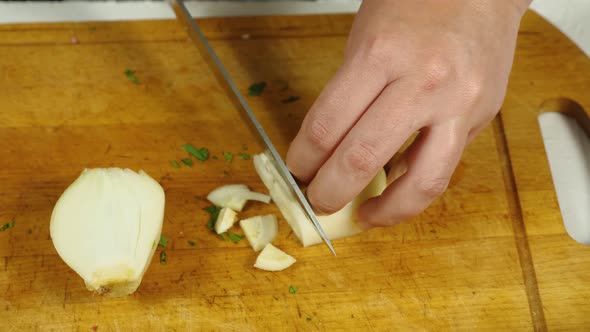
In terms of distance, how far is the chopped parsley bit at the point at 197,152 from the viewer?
6.29 ft

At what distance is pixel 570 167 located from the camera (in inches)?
80.8

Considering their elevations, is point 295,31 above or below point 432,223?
above

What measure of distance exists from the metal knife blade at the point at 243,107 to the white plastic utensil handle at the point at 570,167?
0.78 meters

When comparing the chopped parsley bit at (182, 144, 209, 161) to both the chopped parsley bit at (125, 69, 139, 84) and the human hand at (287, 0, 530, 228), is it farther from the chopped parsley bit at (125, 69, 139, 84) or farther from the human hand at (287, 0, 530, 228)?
the human hand at (287, 0, 530, 228)

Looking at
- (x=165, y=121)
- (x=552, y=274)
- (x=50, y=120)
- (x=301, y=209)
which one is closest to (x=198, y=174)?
(x=165, y=121)

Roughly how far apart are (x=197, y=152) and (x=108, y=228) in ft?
1.43

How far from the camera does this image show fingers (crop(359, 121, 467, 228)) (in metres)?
1.50

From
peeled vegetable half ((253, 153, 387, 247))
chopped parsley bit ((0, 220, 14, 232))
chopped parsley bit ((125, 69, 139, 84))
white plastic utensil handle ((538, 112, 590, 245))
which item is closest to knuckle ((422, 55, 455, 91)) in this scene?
peeled vegetable half ((253, 153, 387, 247))

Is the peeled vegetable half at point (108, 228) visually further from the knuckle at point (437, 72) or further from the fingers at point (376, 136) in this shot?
the knuckle at point (437, 72)

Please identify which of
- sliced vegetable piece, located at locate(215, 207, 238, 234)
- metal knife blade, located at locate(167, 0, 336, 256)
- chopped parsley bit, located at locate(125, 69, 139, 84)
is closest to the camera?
metal knife blade, located at locate(167, 0, 336, 256)

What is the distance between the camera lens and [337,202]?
1.57 meters

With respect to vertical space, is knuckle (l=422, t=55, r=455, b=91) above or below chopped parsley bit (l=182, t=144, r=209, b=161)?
above

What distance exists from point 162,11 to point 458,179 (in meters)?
1.24

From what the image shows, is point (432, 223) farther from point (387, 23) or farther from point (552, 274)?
point (387, 23)
